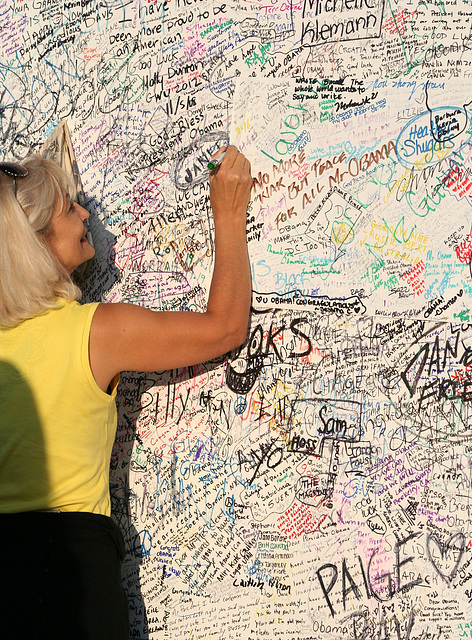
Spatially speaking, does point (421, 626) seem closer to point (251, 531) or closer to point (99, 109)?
point (251, 531)

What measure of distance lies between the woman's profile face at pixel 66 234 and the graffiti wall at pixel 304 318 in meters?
0.45

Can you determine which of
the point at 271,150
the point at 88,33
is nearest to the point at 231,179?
the point at 271,150

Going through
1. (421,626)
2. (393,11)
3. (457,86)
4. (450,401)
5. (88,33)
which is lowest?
(421,626)

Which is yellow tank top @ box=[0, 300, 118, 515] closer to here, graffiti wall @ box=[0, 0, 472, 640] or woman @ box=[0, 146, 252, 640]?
woman @ box=[0, 146, 252, 640]

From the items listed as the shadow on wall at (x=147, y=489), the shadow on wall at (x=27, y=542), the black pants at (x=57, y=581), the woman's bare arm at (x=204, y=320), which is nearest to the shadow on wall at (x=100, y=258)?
the shadow on wall at (x=147, y=489)

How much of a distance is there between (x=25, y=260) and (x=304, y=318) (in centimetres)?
103

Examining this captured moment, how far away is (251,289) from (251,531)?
0.94 m

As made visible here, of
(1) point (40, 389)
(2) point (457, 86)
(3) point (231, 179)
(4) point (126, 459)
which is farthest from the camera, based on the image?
(4) point (126, 459)

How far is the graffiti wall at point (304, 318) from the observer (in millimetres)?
2094

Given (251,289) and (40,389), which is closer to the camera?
(40,389)

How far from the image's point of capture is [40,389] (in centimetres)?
170

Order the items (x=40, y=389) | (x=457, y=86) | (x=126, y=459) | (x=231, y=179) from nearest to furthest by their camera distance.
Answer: (x=40, y=389) → (x=457, y=86) → (x=231, y=179) → (x=126, y=459)

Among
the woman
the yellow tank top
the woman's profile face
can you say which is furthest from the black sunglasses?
the yellow tank top

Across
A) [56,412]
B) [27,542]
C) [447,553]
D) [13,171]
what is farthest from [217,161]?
[447,553]
